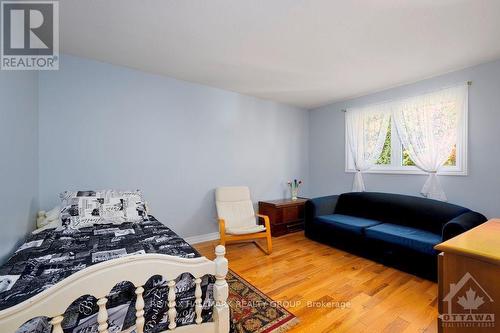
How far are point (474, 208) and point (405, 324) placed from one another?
1.99 m

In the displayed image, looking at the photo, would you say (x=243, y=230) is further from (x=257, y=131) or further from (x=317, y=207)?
(x=257, y=131)

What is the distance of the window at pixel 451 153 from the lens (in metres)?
2.76

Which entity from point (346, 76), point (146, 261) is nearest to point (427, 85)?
point (346, 76)

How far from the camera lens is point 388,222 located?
320 centimetres

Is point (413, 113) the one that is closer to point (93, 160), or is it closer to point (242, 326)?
point (242, 326)

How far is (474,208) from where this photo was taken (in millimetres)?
2684

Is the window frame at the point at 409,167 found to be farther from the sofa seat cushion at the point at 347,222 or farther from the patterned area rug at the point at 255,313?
the patterned area rug at the point at 255,313

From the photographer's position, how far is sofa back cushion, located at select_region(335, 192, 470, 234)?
8.93ft

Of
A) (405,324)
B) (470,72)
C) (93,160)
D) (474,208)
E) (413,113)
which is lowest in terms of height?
(405,324)

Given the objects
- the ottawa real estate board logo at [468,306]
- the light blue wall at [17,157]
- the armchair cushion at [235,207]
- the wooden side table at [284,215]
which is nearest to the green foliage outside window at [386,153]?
the wooden side table at [284,215]

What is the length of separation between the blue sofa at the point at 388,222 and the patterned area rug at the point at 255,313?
159 centimetres

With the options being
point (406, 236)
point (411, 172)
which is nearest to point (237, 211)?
point (406, 236)

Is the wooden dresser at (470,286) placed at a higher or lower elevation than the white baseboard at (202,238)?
higher

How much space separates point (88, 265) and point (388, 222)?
11.6 ft
